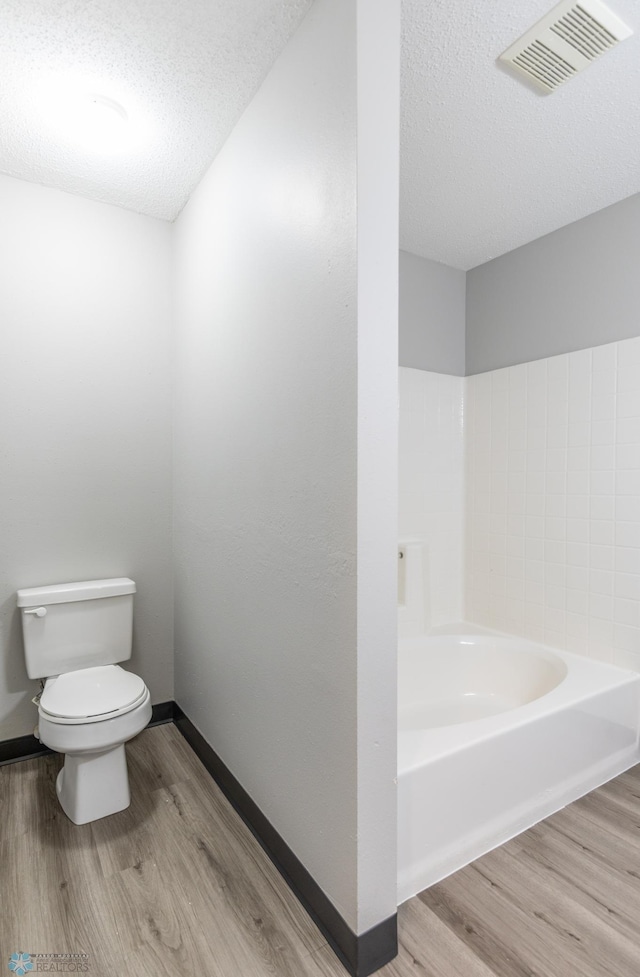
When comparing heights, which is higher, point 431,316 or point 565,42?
point 565,42

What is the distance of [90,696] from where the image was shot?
1874mm

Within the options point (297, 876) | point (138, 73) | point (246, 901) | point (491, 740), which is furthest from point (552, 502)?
point (138, 73)

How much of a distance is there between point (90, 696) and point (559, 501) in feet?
7.27

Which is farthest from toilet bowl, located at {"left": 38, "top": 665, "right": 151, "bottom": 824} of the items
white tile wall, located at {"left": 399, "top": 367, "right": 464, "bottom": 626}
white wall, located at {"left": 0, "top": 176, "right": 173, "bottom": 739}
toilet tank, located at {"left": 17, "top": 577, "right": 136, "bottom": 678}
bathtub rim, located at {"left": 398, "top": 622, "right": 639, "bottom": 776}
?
white tile wall, located at {"left": 399, "top": 367, "right": 464, "bottom": 626}

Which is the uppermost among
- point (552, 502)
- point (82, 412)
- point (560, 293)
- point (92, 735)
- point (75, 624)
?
point (560, 293)

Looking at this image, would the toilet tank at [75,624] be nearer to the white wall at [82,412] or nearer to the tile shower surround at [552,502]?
the white wall at [82,412]

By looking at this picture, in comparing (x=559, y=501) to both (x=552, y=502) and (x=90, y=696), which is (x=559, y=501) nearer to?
(x=552, y=502)

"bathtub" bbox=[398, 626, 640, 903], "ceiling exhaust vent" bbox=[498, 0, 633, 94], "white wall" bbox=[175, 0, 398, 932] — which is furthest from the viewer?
"bathtub" bbox=[398, 626, 640, 903]

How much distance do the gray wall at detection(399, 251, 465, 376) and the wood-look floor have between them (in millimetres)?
2171

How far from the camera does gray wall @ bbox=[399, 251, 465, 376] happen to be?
9.29 feet

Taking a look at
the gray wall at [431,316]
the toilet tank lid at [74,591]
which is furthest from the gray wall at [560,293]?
the toilet tank lid at [74,591]

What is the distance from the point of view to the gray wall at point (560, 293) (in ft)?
7.68

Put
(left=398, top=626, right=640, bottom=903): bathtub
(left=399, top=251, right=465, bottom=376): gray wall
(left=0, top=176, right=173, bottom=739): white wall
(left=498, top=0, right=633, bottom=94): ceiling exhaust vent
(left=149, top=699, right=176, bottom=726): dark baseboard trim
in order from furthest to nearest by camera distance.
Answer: (left=399, top=251, right=465, bottom=376): gray wall < (left=149, top=699, right=176, bottom=726): dark baseboard trim < (left=0, top=176, right=173, bottom=739): white wall < (left=398, top=626, right=640, bottom=903): bathtub < (left=498, top=0, right=633, bottom=94): ceiling exhaust vent

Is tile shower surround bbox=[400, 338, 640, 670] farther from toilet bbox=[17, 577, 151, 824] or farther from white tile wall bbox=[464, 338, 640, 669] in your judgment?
toilet bbox=[17, 577, 151, 824]
